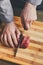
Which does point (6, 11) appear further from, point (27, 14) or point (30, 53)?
point (30, 53)

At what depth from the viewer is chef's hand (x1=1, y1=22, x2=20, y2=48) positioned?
0.96 metres

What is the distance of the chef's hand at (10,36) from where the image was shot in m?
0.96

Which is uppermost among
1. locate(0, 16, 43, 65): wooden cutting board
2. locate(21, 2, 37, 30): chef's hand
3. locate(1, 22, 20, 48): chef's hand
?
locate(21, 2, 37, 30): chef's hand

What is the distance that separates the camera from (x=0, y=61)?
3.08 ft

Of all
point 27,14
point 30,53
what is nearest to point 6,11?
point 27,14

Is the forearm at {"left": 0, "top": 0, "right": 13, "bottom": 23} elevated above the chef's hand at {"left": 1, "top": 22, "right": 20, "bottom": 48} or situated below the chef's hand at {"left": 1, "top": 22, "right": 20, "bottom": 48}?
above

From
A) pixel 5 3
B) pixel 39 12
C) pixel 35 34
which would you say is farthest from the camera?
pixel 39 12

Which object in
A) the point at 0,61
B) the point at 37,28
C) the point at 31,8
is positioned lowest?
the point at 0,61

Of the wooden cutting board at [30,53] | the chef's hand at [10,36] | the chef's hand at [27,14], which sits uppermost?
the chef's hand at [27,14]

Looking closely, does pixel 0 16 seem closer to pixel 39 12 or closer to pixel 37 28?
pixel 37 28

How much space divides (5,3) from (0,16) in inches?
2.8

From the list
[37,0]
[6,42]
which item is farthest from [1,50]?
[37,0]

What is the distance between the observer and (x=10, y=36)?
0.96 m

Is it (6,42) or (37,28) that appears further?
(37,28)
